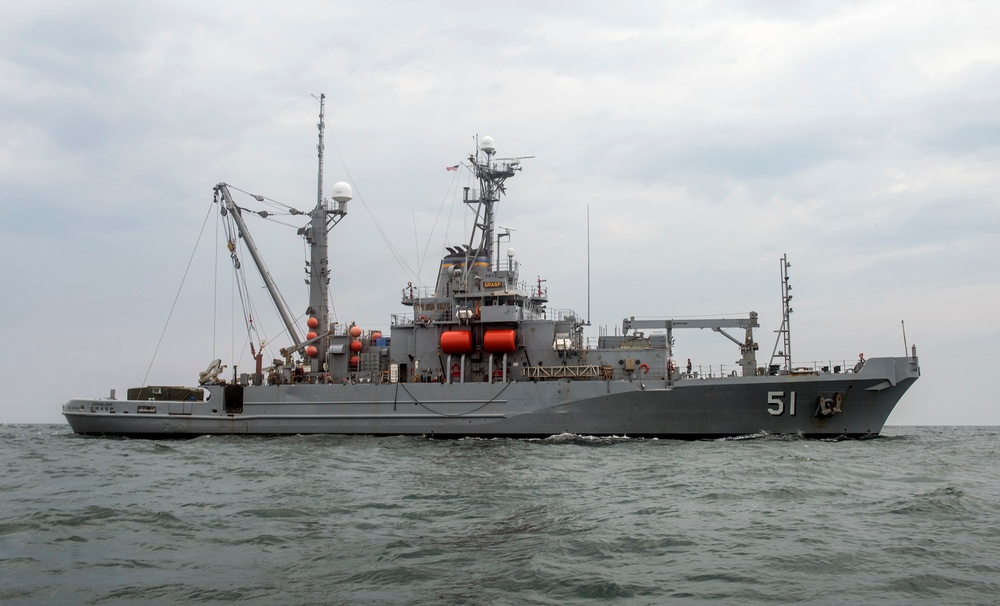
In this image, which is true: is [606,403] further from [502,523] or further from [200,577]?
[200,577]

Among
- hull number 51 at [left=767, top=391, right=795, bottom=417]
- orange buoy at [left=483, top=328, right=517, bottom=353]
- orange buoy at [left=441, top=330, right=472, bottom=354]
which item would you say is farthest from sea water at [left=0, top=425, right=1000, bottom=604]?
orange buoy at [left=441, top=330, right=472, bottom=354]

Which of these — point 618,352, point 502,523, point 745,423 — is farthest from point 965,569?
point 618,352

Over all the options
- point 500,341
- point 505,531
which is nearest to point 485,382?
point 500,341

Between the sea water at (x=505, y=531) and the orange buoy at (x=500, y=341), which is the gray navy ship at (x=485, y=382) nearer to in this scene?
the orange buoy at (x=500, y=341)

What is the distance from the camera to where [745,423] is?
28.0 metres

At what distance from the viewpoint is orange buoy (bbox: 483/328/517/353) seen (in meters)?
30.2

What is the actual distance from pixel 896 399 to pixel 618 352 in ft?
32.1

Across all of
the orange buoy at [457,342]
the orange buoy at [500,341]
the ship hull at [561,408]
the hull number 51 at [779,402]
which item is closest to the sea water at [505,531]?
the ship hull at [561,408]

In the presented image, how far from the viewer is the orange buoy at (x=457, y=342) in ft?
101

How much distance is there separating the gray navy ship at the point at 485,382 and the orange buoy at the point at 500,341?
41 mm

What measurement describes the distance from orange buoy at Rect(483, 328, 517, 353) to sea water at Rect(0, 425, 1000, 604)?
30.5 ft

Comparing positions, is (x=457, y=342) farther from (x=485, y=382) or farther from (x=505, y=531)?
(x=505, y=531)

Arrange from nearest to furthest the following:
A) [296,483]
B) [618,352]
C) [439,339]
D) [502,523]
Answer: [502,523] → [296,483] → [618,352] → [439,339]

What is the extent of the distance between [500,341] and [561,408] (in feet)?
11.5
